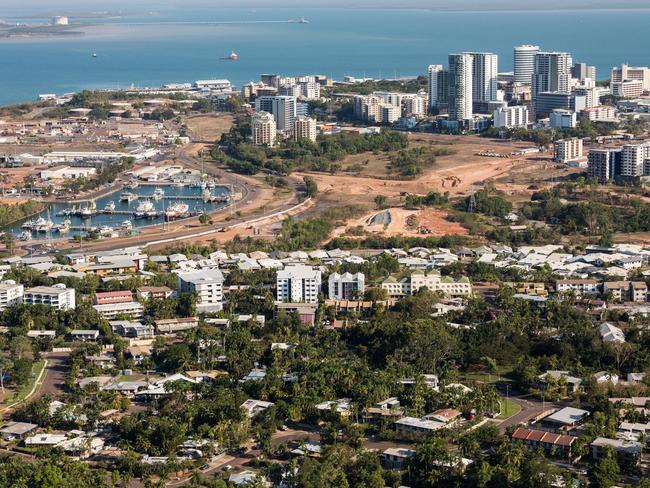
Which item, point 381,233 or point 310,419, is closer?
point 310,419

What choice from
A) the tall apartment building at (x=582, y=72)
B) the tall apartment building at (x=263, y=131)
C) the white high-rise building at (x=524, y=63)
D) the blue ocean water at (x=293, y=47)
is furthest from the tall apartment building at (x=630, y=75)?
the tall apartment building at (x=263, y=131)

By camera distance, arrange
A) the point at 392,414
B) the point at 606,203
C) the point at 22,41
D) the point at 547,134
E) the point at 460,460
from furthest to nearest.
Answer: the point at 22,41, the point at 547,134, the point at 606,203, the point at 392,414, the point at 460,460

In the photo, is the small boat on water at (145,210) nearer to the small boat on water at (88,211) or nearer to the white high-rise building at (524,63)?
the small boat on water at (88,211)

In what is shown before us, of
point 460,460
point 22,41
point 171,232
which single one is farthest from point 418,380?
point 22,41

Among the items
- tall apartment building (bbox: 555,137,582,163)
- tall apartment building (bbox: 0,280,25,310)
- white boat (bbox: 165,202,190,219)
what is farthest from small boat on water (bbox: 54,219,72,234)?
tall apartment building (bbox: 555,137,582,163)

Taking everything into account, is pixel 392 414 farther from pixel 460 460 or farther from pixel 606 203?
pixel 606 203

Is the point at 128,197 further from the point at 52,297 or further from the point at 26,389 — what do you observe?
the point at 26,389

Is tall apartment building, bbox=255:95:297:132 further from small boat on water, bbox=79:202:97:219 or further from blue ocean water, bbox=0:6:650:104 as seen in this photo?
blue ocean water, bbox=0:6:650:104
